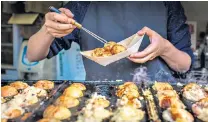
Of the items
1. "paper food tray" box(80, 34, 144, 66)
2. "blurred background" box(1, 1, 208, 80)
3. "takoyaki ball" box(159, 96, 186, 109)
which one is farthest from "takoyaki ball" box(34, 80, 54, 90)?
"blurred background" box(1, 1, 208, 80)

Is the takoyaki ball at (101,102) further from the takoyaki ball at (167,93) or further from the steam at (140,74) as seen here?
the steam at (140,74)

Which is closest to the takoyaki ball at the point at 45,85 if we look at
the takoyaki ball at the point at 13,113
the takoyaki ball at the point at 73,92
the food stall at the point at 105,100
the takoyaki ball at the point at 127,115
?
the food stall at the point at 105,100

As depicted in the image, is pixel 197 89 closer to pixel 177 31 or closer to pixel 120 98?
pixel 120 98

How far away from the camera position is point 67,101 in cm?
150

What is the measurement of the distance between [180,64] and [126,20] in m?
0.44

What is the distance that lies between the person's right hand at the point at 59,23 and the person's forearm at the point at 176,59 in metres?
0.59

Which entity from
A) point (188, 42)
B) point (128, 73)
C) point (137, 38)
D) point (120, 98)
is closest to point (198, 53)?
point (188, 42)

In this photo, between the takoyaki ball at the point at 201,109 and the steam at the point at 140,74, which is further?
the steam at the point at 140,74

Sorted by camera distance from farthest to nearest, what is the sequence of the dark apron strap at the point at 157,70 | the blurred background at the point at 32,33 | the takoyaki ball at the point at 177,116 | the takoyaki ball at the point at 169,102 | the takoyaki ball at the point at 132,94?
1. the blurred background at the point at 32,33
2. the dark apron strap at the point at 157,70
3. the takoyaki ball at the point at 132,94
4. the takoyaki ball at the point at 169,102
5. the takoyaki ball at the point at 177,116

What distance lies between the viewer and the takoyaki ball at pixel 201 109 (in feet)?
4.42

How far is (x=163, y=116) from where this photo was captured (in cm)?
133

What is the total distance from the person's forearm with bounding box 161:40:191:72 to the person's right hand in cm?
59

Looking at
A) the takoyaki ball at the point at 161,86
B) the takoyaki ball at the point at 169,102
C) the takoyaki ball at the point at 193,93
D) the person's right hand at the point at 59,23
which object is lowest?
the takoyaki ball at the point at 169,102

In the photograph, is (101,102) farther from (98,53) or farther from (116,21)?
(116,21)
